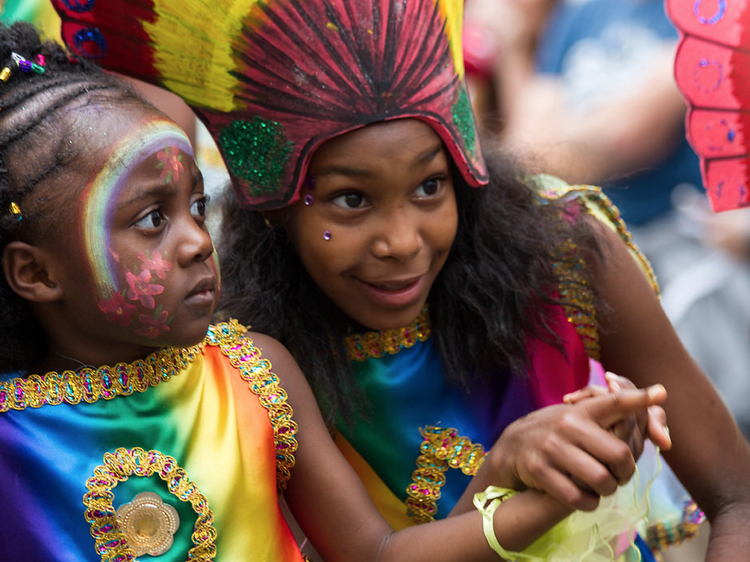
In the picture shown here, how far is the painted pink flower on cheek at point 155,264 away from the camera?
4.67ft

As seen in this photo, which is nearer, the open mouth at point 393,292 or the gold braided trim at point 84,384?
the gold braided trim at point 84,384

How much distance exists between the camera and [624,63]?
3.54 meters

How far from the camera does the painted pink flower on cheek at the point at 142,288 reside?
1423 millimetres

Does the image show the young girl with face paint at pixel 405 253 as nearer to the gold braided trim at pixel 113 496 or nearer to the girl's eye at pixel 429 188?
the girl's eye at pixel 429 188

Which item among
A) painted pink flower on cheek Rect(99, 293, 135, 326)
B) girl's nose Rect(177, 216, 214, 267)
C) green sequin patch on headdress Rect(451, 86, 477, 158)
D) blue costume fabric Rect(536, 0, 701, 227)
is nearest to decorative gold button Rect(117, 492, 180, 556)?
painted pink flower on cheek Rect(99, 293, 135, 326)

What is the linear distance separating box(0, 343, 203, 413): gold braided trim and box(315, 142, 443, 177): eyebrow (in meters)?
0.45

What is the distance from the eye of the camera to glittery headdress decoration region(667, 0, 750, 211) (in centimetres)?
181

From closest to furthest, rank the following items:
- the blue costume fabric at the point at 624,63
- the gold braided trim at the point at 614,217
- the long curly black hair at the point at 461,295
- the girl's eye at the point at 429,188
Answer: the girl's eye at the point at 429,188, the long curly black hair at the point at 461,295, the gold braided trim at the point at 614,217, the blue costume fabric at the point at 624,63

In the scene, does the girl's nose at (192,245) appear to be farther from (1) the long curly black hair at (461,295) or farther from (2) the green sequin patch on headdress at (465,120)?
(2) the green sequin patch on headdress at (465,120)

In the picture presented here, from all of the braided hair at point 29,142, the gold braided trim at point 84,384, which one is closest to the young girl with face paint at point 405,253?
the braided hair at point 29,142

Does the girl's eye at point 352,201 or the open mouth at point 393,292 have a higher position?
the girl's eye at point 352,201

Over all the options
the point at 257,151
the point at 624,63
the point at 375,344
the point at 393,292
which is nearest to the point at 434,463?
the point at 375,344

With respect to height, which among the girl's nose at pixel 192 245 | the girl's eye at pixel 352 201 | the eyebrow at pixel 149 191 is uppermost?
the girl's eye at pixel 352 201

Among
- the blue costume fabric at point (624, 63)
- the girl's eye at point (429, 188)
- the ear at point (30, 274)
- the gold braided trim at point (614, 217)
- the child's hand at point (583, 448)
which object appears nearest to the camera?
the child's hand at point (583, 448)
